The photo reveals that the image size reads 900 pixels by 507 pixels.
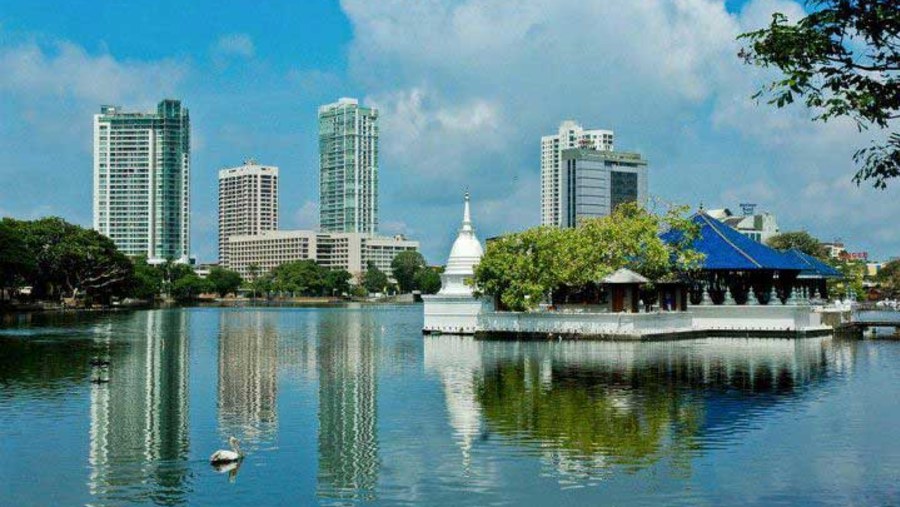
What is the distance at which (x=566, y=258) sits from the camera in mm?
57281

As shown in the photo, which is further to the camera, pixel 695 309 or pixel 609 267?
pixel 695 309

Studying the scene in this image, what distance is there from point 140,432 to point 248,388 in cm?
907

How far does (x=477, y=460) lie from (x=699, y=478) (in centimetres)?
438

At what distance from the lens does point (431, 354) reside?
47.1m

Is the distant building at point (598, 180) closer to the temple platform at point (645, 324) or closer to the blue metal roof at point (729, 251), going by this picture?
the blue metal roof at point (729, 251)

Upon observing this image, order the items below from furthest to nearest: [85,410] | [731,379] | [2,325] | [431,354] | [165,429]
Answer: [2,325] → [431,354] → [731,379] → [85,410] → [165,429]

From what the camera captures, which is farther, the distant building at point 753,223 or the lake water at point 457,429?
the distant building at point 753,223

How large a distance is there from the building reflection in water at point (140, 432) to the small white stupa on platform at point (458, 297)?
19.6 meters

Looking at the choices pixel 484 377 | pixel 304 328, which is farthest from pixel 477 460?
pixel 304 328

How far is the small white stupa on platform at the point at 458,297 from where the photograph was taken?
59.8 metres

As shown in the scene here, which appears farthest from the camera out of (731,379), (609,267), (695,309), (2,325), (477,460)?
(2,325)

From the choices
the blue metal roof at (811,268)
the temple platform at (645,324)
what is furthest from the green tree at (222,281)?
the temple platform at (645,324)

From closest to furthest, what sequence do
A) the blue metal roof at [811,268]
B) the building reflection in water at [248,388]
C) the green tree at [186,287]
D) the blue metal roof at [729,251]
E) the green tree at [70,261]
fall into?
the building reflection in water at [248,388]
the blue metal roof at [729,251]
the blue metal roof at [811,268]
the green tree at [70,261]
the green tree at [186,287]

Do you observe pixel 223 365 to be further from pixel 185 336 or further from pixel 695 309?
pixel 695 309
